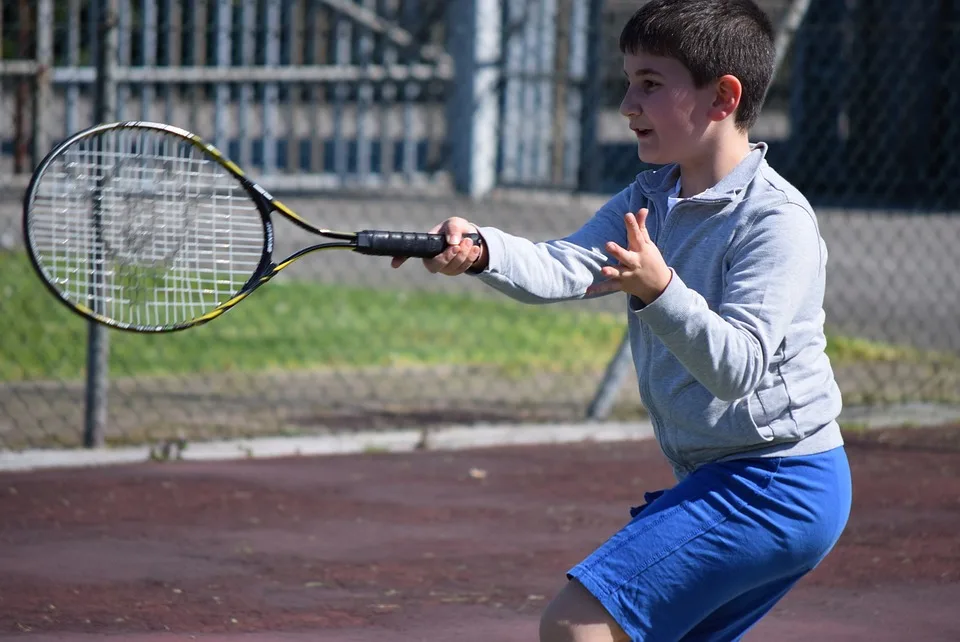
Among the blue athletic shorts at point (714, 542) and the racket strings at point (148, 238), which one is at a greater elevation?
the racket strings at point (148, 238)

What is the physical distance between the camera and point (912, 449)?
Result: 6.27 metres

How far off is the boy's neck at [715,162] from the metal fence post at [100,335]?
328cm

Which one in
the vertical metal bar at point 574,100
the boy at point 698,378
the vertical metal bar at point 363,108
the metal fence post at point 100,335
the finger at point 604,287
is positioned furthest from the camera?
the vertical metal bar at point 574,100

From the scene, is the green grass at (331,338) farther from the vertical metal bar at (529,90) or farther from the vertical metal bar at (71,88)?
the vertical metal bar at (529,90)

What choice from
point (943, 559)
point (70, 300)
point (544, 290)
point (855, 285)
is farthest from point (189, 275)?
point (855, 285)

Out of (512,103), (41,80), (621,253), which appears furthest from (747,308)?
(512,103)

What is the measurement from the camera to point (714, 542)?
2.69 m

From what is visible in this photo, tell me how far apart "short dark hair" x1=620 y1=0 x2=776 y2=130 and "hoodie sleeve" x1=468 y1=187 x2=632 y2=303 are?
332mm

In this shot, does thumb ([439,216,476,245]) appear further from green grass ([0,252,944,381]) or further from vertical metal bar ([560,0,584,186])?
vertical metal bar ([560,0,584,186])

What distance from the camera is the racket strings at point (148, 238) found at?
3506 millimetres

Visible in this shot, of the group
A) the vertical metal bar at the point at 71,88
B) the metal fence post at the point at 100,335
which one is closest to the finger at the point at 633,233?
the metal fence post at the point at 100,335

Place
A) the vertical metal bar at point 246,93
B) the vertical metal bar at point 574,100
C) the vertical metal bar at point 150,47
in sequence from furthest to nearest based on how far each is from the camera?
the vertical metal bar at point 574,100 < the vertical metal bar at point 246,93 < the vertical metal bar at point 150,47

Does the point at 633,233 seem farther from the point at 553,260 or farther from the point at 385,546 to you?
the point at 385,546

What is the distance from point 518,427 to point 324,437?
830 millimetres
